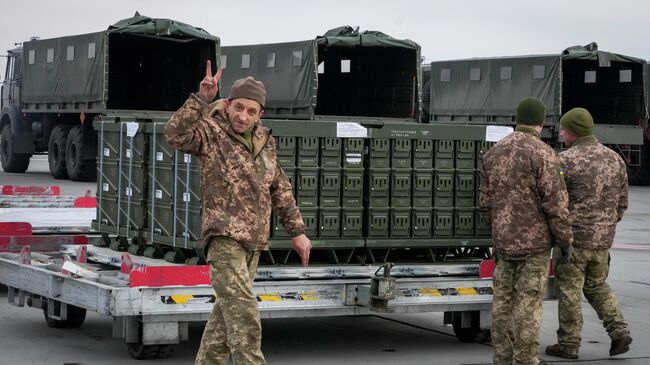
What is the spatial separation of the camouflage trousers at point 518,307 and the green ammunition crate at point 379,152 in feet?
4.79

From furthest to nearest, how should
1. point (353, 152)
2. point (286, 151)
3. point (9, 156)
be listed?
point (9, 156), point (353, 152), point (286, 151)

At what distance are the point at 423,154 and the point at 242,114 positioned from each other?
125 inches

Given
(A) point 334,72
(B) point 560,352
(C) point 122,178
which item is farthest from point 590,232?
(A) point 334,72

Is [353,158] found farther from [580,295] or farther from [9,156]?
[9,156]

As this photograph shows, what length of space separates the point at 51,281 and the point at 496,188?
127 inches

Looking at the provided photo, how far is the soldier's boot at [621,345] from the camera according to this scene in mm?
9602

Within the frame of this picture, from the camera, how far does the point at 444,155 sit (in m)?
10.1

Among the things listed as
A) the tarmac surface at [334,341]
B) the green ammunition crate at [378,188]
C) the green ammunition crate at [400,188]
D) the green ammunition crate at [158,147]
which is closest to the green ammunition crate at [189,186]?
the green ammunition crate at [158,147]

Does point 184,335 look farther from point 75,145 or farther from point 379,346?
point 75,145

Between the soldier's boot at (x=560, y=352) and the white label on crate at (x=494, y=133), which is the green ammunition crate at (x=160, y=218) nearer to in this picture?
the white label on crate at (x=494, y=133)

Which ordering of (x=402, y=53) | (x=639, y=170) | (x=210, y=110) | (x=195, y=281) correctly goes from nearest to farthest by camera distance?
1. (x=210, y=110)
2. (x=195, y=281)
3. (x=402, y=53)
4. (x=639, y=170)

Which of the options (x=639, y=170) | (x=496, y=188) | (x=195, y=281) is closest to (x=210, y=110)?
(x=195, y=281)

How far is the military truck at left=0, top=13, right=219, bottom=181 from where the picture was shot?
27.6 m

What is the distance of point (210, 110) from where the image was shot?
7.16 metres
